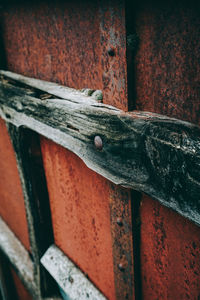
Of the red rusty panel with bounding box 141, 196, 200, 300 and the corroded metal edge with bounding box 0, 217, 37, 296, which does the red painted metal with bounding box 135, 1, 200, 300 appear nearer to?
the red rusty panel with bounding box 141, 196, 200, 300

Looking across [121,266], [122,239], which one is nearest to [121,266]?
[121,266]

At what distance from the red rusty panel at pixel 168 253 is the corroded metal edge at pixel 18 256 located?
100 centimetres

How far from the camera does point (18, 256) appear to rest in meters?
1.76

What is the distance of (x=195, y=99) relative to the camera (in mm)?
561

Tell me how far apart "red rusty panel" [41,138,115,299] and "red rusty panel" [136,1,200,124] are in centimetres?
37

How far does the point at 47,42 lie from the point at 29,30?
0.52 feet

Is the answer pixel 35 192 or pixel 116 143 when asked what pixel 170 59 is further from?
pixel 35 192

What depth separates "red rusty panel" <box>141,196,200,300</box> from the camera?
68cm

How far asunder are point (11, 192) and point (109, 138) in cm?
124

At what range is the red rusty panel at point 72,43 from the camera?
662mm

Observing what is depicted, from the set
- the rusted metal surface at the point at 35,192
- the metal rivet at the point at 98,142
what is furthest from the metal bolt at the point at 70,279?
the metal rivet at the point at 98,142

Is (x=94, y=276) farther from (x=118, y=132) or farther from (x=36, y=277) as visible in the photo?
(x=118, y=132)

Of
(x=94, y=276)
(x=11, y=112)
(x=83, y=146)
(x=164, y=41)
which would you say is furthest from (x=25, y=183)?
(x=164, y=41)

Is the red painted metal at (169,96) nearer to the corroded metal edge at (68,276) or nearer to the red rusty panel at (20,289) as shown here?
the corroded metal edge at (68,276)
